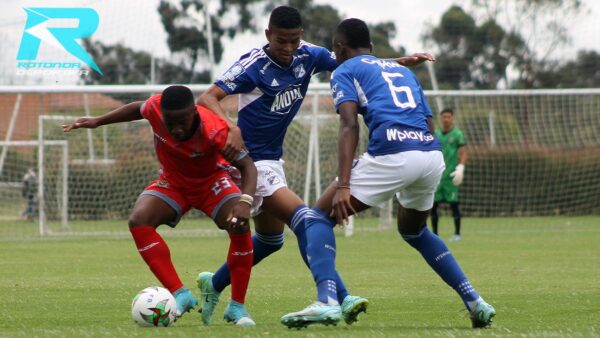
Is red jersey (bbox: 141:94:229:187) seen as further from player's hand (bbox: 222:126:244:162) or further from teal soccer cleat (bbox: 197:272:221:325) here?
teal soccer cleat (bbox: 197:272:221:325)

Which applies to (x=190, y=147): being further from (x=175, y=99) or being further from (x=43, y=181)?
(x=43, y=181)

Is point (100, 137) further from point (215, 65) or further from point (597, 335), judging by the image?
point (597, 335)

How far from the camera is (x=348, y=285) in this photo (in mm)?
10906

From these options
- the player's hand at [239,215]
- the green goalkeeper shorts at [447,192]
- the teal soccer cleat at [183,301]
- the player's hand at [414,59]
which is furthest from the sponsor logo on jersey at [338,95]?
the green goalkeeper shorts at [447,192]

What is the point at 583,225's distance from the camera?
25000 millimetres

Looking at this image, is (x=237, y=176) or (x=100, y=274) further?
(x=100, y=274)

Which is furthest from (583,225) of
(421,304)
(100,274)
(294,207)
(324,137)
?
(294,207)

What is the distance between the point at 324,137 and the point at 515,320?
50.2 feet

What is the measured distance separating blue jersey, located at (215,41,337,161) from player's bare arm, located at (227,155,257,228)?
79 centimetres

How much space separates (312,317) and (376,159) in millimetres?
1160

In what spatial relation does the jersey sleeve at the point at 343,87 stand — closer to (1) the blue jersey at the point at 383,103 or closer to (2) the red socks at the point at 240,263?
(1) the blue jersey at the point at 383,103

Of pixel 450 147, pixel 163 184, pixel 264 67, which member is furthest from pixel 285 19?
pixel 450 147

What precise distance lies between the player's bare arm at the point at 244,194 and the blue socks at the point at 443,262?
3.75 feet

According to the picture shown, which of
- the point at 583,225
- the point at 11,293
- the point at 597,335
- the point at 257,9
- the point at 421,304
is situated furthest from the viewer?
the point at 257,9
